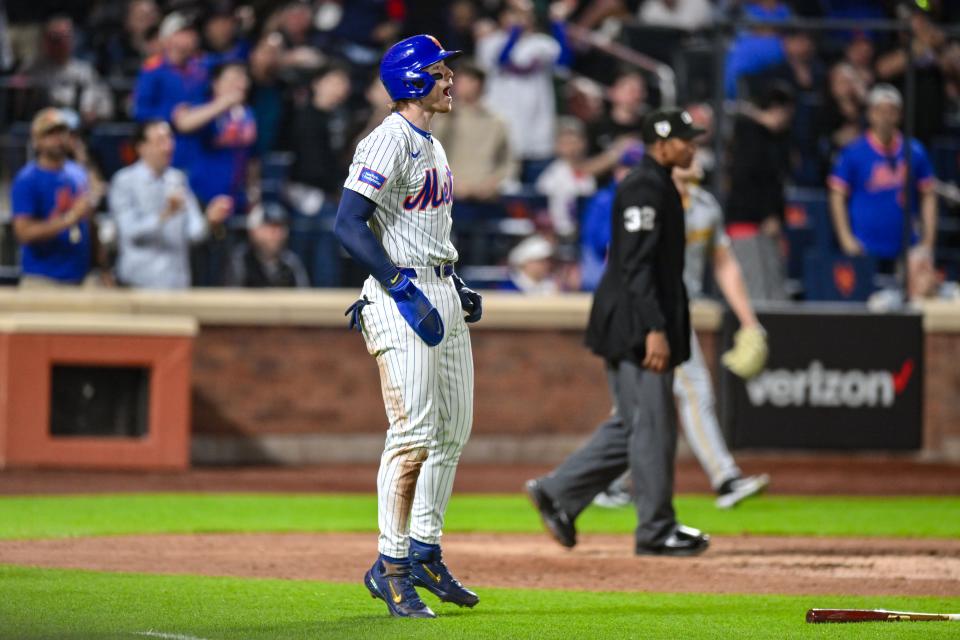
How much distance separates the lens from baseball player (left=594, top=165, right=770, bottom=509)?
1118 centimetres

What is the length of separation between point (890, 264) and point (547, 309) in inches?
130

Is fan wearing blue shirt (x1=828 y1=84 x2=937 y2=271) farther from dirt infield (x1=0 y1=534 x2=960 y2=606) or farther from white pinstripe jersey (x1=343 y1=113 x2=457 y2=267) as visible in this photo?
white pinstripe jersey (x1=343 y1=113 x2=457 y2=267)

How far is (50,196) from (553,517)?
6.13m

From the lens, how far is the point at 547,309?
49.4ft

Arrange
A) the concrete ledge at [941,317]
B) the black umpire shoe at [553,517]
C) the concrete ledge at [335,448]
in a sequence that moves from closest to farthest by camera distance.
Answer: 1. the black umpire shoe at [553,517]
2. the concrete ledge at [335,448]
3. the concrete ledge at [941,317]

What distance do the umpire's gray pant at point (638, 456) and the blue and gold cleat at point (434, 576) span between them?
2293mm

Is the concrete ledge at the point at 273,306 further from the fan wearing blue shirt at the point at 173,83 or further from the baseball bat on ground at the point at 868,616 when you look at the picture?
the baseball bat on ground at the point at 868,616

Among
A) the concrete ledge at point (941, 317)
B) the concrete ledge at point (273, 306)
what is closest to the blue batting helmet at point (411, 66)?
the concrete ledge at point (273, 306)

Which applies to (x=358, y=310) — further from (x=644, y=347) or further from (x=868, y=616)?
(x=644, y=347)

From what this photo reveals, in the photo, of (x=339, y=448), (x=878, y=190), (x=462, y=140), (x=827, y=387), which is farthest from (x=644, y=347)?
(x=462, y=140)

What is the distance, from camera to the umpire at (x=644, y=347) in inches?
358

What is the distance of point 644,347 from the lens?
911cm

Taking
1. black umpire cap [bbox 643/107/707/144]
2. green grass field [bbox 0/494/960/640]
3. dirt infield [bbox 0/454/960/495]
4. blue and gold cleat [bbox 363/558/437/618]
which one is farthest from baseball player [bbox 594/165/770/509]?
blue and gold cleat [bbox 363/558/437/618]

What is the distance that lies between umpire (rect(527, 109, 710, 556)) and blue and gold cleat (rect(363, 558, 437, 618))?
259 centimetres
